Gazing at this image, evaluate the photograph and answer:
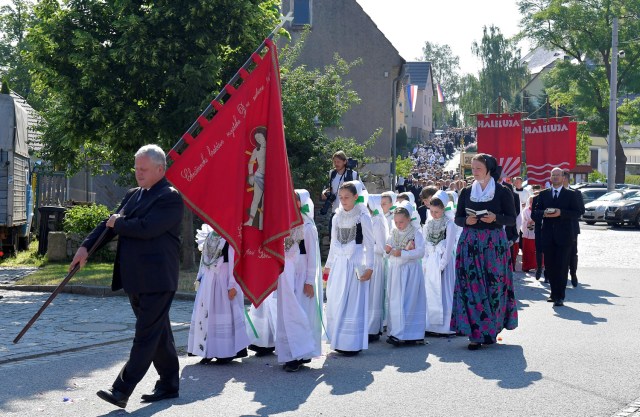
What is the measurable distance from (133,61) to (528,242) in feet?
29.3

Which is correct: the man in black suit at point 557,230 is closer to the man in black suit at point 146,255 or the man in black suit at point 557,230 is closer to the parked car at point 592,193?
the man in black suit at point 146,255

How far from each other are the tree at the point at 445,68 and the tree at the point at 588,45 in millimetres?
68205

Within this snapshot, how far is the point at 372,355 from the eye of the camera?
32.3ft

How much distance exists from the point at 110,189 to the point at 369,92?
1088 cm

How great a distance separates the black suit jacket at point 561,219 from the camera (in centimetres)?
1427

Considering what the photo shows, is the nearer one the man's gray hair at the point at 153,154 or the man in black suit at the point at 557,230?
the man's gray hair at the point at 153,154

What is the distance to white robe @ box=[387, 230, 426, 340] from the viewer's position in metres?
10.5

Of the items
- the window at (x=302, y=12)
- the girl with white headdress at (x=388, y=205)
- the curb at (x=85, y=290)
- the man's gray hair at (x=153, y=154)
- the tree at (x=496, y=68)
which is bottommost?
the curb at (x=85, y=290)

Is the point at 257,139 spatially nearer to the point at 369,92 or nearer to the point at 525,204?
the point at 525,204

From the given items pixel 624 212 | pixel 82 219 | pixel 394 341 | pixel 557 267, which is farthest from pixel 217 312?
pixel 624 212

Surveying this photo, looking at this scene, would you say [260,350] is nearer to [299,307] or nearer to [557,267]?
[299,307]

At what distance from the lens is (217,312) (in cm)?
920

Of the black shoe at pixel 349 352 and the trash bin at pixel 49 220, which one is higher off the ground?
the trash bin at pixel 49 220

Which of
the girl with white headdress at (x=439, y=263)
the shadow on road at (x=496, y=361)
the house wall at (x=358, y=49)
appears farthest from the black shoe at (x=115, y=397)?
the house wall at (x=358, y=49)
